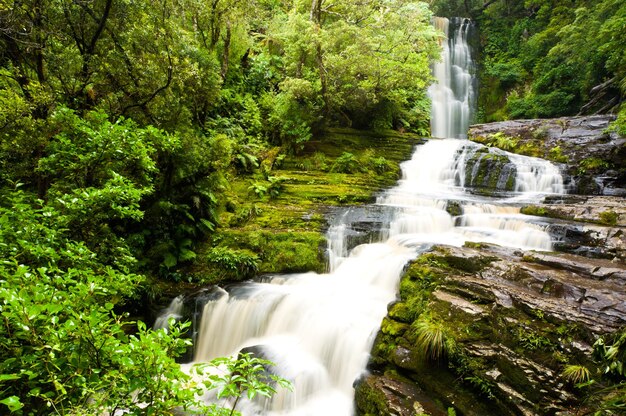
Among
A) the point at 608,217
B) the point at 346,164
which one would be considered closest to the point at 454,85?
the point at 346,164

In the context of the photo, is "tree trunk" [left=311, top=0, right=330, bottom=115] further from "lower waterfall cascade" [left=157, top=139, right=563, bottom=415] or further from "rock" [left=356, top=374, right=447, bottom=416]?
"rock" [left=356, top=374, right=447, bottom=416]

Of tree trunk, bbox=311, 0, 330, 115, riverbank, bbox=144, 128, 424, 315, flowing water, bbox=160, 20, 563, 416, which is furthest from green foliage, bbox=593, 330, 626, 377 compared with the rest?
tree trunk, bbox=311, 0, 330, 115

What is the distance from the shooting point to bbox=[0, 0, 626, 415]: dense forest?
6.50ft

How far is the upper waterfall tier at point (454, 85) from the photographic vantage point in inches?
803

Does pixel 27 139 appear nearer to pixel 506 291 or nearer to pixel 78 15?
pixel 78 15

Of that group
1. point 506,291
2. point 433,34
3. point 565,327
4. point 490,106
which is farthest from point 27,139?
point 490,106

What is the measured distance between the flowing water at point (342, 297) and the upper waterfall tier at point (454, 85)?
9691 mm

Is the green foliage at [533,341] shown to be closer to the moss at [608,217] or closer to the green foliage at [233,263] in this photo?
the green foliage at [233,263]

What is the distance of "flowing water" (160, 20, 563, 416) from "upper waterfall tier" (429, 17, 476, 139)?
969cm

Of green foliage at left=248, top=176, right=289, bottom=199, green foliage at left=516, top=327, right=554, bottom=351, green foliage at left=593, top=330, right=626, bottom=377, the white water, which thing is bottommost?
the white water

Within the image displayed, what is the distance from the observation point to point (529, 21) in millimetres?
22453

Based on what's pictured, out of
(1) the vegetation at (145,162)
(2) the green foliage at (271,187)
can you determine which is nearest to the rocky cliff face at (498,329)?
(1) the vegetation at (145,162)

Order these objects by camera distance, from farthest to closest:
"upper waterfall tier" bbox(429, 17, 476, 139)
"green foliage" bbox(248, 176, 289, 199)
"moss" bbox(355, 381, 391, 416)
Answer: "upper waterfall tier" bbox(429, 17, 476, 139) → "green foliage" bbox(248, 176, 289, 199) → "moss" bbox(355, 381, 391, 416)

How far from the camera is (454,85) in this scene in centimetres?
2244
